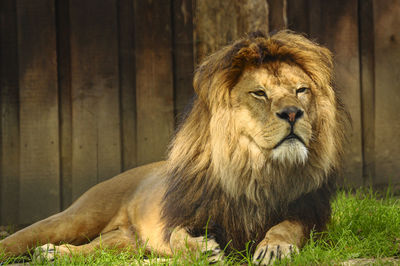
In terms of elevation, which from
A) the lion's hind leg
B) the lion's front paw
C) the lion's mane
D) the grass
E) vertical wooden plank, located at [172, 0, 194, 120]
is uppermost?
vertical wooden plank, located at [172, 0, 194, 120]

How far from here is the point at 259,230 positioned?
11.1ft

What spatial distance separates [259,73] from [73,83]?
2.21m

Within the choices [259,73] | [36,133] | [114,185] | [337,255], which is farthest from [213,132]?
[36,133]

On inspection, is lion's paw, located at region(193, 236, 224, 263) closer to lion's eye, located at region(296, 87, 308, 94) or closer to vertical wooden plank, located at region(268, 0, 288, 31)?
lion's eye, located at region(296, 87, 308, 94)

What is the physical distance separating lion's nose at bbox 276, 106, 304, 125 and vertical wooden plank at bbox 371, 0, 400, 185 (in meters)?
2.42

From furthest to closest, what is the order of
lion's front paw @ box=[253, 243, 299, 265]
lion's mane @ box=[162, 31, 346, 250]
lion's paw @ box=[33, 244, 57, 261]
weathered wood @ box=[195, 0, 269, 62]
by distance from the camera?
1. weathered wood @ box=[195, 0, 269, 62]
2. lion's paw @ box=[33, 244, 57, 261]
3. lion's mane @ box=[162, 31, 346, 250]
4. lion's front paw @ box=[253, 243, 299, 265]

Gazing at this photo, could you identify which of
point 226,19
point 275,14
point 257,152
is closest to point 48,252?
point 257,152

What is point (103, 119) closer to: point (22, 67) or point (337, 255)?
point (22, 67)

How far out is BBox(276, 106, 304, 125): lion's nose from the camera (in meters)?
3.07

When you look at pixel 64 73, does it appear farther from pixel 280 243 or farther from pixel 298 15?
pixel 280 243

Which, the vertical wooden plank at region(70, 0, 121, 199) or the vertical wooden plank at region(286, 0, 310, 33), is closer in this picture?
the vertical wooden plank at region(70, 0, 121, 199)

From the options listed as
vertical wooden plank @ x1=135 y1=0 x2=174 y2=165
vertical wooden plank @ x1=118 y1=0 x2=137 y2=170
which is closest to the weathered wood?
vertical wooden plank @ x1=135 y1=0 x2=174 y2=165

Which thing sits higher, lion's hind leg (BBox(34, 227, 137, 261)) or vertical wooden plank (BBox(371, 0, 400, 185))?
vertical wooden plank (BBox(371, 0, 400, 185))

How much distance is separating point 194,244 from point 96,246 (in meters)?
0.95
